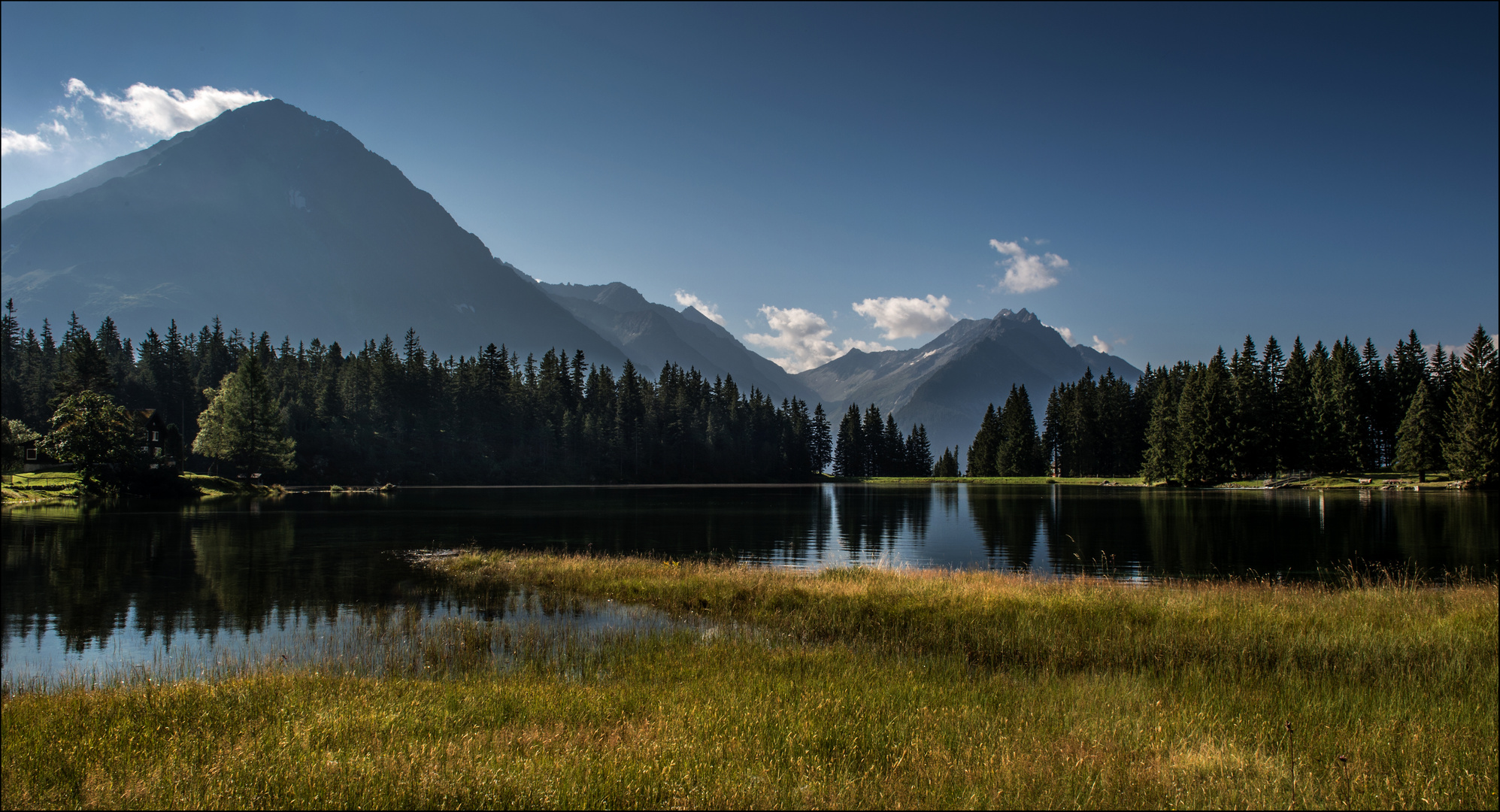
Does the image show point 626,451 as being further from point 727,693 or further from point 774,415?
point 727,693

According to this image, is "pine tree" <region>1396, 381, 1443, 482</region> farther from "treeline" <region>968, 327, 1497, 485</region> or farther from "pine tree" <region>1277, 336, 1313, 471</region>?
"pine tree" <region>1277, 336, 1313, 471</region>

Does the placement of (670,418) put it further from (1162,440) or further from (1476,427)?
(1476,427)

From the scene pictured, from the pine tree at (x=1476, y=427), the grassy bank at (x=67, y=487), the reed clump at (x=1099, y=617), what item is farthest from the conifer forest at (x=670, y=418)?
the reed clump at (x=1099, y=617)

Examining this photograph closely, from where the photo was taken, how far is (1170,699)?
11633 millimetres

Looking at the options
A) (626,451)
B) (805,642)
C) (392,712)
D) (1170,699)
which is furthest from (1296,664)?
(626,451)

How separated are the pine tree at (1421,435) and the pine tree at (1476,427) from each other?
3185mm

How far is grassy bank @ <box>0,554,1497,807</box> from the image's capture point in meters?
7.36

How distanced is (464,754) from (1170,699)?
11.4 m

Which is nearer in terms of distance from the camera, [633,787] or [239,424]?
[633,787]

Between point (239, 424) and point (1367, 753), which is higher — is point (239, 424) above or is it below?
above

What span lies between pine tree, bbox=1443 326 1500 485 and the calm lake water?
788 cm

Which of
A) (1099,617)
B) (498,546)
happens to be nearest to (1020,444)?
(498,546)

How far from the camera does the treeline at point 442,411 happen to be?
12738cm

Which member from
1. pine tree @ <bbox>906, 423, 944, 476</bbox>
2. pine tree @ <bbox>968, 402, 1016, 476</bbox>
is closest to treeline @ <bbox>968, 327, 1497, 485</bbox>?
pine tree @ <bbox>968, 402, 1016, 476</bbox>
